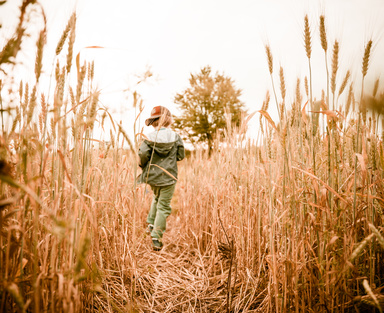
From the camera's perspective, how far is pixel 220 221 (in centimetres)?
147

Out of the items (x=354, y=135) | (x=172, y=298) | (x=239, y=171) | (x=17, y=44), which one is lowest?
(x=172, y=298)

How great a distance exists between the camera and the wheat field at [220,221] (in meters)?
0.78

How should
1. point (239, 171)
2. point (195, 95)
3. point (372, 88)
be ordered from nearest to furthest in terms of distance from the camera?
point (372, 88)
point (239, 171)
point (195, 95)

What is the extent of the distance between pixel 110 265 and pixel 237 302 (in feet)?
2.70

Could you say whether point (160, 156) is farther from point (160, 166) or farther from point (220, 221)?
point (220, 221)

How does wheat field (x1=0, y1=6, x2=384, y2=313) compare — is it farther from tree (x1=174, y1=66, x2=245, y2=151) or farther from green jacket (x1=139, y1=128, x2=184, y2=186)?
tree (x1=174, y1=66, x2=245, y2=151)

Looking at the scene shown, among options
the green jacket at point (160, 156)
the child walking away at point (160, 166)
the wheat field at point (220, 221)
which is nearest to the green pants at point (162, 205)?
the child walking away at point (160, 166)

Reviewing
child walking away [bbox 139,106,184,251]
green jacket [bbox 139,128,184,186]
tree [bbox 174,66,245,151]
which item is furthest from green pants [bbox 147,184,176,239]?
tree [bbox 174,66,245,151]

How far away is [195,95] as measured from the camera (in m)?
20.3

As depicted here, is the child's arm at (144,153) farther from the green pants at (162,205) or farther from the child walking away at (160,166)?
the green pants at (162,205)

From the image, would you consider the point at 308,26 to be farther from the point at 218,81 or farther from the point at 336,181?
the point at 218,81

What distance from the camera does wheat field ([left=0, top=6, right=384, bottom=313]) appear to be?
2.54 feet

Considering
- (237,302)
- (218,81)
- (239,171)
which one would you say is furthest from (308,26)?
(218,81)

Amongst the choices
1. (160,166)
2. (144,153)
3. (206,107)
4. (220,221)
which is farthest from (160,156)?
(206,107)
